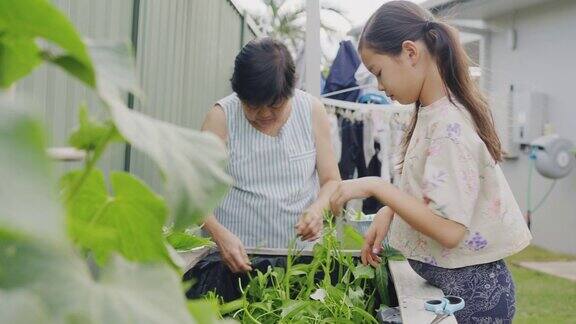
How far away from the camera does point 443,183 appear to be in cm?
149

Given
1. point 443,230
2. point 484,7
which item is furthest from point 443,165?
point 484,7

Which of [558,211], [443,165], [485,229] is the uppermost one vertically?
[443,165]

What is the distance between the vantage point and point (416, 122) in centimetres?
174

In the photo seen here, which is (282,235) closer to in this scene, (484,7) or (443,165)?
(443,165)

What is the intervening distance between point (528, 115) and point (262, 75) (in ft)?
21.1

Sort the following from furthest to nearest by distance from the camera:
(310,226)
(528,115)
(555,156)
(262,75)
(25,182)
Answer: (528,115) → (555,156) → (262,75) → (310,226) → (25,182)

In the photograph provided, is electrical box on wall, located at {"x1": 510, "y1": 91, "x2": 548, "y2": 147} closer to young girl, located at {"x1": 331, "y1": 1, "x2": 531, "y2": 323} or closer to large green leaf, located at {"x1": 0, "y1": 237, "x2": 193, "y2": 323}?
young girl, located at {"x1": 331, "y1": 1, "x2": 531, "y2": 323}

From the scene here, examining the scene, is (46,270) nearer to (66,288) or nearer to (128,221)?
(66,288)

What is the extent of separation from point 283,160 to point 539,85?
21.4 ft

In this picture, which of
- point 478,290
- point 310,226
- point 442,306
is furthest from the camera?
point 310,226

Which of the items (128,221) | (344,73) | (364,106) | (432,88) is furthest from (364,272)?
(344,73)

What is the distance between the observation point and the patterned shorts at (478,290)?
1.59 m

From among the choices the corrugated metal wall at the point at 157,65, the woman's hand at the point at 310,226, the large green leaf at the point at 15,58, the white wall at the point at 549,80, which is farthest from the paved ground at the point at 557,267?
the large green leaf at the point at 15,58

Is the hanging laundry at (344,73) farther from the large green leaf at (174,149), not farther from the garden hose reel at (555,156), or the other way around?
the large green leaf at (174,149)
